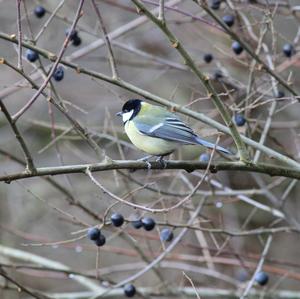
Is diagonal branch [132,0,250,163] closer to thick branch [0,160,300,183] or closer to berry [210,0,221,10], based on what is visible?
thick branch [0,160,300,183]

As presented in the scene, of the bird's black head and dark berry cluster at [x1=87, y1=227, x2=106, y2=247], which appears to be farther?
the bird's black head

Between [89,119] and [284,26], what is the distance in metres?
2.27

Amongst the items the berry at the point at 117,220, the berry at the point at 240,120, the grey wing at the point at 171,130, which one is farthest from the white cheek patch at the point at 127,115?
the berry at the point at 117,220

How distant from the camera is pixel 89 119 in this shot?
22.7 ft

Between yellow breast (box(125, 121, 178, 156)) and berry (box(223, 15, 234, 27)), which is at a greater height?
berry (box(223, 15, 234, 27))

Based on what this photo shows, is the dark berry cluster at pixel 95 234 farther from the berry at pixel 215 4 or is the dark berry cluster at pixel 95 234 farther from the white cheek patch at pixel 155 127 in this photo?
the berry at pixel 215 4

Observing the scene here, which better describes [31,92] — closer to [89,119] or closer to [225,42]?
[89,119]

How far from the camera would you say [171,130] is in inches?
149

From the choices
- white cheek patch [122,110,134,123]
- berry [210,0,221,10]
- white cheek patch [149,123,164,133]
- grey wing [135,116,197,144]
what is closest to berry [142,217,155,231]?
grey wing [135,116,197,144]

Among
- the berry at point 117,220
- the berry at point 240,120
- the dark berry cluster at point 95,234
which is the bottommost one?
the dark berry cluster at point 95,234

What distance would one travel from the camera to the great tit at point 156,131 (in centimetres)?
371

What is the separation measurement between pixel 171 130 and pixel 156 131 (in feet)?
0.34

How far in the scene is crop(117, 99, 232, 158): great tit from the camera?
3.71 metres

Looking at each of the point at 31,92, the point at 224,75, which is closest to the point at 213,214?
the point at 31,92
